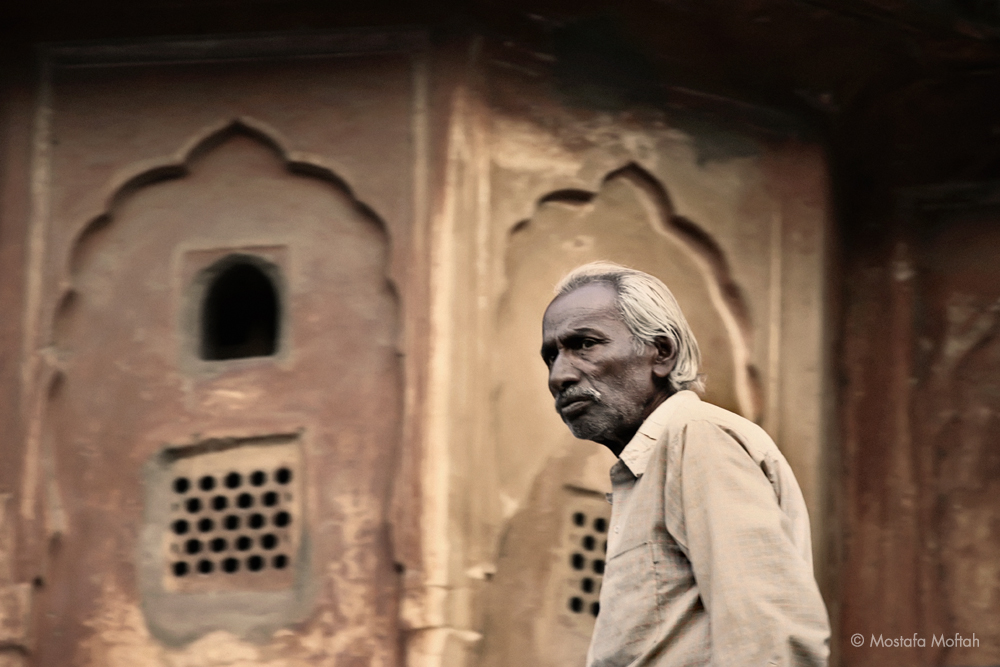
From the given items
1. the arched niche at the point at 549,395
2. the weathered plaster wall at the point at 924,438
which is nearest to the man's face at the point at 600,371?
the arched niche at the point at 549,395

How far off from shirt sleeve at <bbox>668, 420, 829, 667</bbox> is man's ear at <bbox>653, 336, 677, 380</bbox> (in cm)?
39

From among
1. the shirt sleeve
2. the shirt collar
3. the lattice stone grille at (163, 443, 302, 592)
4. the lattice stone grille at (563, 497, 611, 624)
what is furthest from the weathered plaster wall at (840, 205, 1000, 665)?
the shirt sleeve

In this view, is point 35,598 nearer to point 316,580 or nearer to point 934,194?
point 316,580

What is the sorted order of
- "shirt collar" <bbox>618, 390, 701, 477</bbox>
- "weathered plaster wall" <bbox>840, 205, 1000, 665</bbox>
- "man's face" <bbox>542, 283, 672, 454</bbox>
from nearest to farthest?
"shirt collar" <bbox>618, 390, 701, 477</bbox>
"man's face" <bbox>542, 283, 672, 454</bbox>
"weathered plaster wall" <bbox>840, 205, 1000, 665</bbox>

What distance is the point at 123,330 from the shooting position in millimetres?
5773

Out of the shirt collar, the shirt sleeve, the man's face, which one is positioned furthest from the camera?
the man's face

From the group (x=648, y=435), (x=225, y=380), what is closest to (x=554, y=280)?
(x=225, y=380)

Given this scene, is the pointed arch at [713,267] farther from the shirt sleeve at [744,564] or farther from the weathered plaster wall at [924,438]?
the shirt sleeve at [744,564]

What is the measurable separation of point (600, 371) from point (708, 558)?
0.59 metres

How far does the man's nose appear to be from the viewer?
9.39 ft

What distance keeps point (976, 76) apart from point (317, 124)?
116 inches

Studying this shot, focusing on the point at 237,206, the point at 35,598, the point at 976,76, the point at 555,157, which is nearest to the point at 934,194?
the point at 976,76

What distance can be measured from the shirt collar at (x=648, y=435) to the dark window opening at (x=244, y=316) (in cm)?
338

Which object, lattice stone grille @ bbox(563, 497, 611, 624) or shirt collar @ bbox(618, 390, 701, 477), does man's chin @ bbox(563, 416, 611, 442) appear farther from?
lattice stone grille @ bbox(563, 497, 611, 624)
